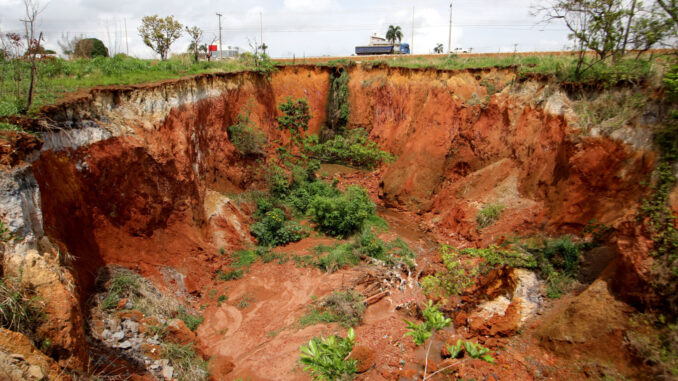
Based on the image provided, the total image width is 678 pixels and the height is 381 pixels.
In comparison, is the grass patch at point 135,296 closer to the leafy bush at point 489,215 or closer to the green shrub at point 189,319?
the green shrub at point 189,319

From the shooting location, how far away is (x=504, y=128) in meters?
13.8

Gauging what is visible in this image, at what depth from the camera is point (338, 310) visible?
341 inches

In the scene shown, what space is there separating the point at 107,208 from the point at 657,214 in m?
10.9

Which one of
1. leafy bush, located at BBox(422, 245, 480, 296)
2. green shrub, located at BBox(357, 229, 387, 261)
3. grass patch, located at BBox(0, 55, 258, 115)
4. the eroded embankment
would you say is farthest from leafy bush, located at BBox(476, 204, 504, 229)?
grass patch, located at BBox(0, 55, 258, 115)

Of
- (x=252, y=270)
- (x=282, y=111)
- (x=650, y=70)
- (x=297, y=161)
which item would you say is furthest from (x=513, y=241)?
(x=282, y=111)

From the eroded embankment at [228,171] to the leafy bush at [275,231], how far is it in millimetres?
462

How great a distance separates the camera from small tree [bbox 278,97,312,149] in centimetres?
1728

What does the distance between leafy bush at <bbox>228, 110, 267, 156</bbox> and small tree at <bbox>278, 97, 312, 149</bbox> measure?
2238mm

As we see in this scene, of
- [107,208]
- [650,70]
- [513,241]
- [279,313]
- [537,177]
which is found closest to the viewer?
[107,208]

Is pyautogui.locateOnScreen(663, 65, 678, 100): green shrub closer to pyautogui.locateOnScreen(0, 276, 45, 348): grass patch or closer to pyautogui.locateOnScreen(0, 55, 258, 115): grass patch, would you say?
pyautogui.locateOnScreen(0, 276, 45, 348): grass patch

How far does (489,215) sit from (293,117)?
965 cm

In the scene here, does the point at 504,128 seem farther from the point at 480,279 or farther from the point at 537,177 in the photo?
the point at 480,279

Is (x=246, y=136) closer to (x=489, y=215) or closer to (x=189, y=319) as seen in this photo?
(x=189, y=319)

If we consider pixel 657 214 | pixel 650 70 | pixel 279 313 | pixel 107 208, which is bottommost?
pixel 279 313
